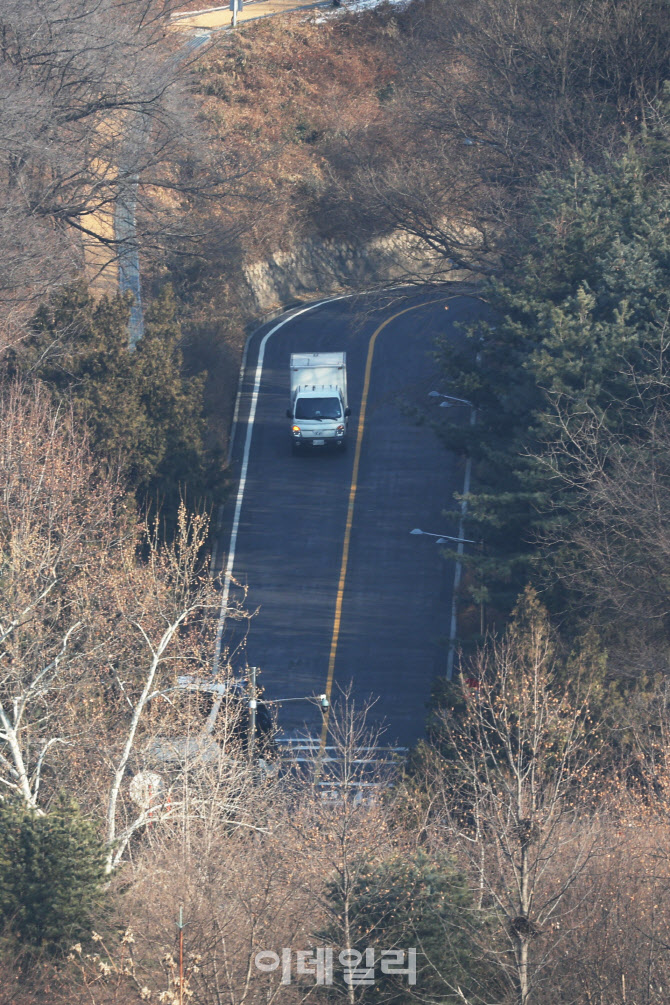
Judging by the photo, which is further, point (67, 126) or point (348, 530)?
point (67, 126)

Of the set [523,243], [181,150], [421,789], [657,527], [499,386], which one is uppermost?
[181,150]

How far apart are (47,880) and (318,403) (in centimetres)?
2448

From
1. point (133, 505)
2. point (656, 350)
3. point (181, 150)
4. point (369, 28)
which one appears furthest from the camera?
point (369, 28)

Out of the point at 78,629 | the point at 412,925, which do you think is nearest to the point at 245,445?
the point at 78,629

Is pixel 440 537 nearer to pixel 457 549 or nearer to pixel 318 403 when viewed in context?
pixel 457 549

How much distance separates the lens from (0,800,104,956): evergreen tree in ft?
47.4

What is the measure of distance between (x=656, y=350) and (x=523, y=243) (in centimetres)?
772

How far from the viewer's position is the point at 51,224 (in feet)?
122

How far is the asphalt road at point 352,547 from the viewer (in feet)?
96.3

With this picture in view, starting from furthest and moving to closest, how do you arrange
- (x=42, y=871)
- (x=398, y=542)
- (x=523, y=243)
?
(x=398, y=542) < (x=523, y=243) < (x=42, y=871)

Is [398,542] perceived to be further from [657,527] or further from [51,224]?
[51,224]

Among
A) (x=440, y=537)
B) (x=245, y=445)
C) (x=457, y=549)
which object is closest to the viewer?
(x=440, y=537)

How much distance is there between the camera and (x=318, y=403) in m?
37.6

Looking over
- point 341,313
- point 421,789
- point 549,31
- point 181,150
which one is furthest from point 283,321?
point 421,789
